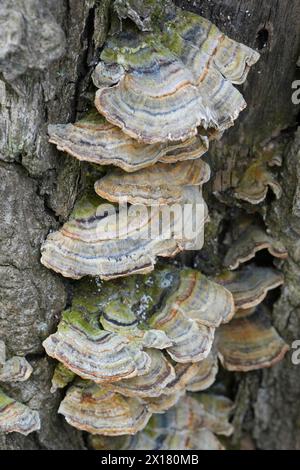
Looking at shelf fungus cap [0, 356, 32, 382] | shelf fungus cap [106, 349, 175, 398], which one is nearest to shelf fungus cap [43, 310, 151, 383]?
shelf fungus cap [106, 349, 175, 398]

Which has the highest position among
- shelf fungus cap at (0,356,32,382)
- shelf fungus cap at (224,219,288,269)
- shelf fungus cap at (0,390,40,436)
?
shelf fungus cap at (224,219,288,269)

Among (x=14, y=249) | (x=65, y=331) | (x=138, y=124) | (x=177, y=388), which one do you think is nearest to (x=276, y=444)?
(x=177, y=388)

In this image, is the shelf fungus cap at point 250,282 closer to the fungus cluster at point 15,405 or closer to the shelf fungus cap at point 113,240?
the shelf fungus cap at point 113,240

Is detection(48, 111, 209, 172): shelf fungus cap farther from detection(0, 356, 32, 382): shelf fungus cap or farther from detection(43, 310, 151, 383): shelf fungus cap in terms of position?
detection(0, 356, 32, 382): shelf fungus cap

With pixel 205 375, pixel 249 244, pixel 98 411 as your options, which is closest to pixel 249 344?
pixel 205 375

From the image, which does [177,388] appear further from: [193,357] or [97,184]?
[97,184]

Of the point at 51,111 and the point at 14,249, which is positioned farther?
the point at 14,249

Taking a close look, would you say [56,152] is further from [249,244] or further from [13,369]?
[249,244]
